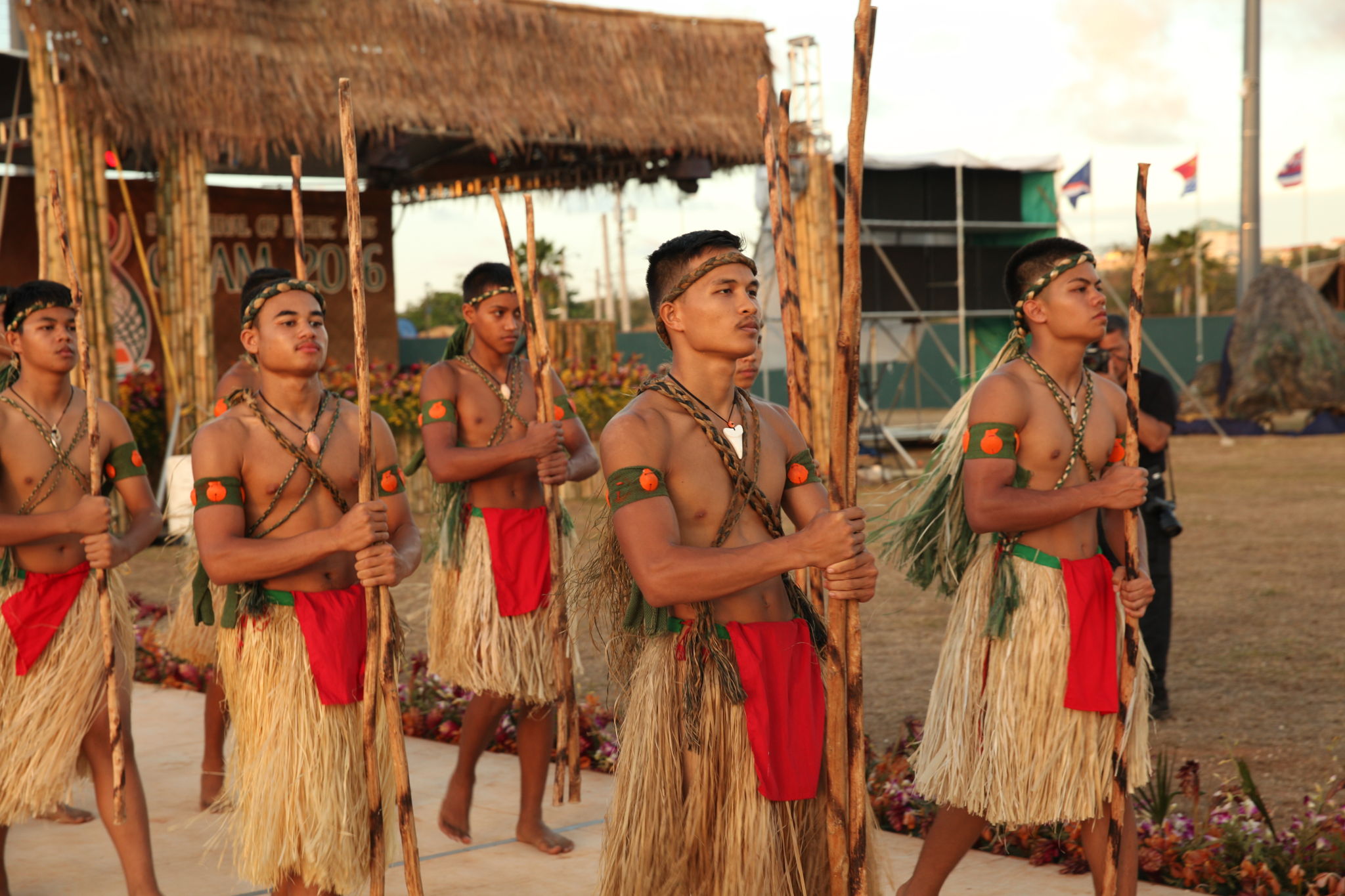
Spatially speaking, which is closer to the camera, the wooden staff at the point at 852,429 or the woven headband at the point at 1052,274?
the wooden staff at the point at 852,429

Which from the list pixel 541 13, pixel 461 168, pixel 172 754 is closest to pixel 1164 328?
pixel 461 168

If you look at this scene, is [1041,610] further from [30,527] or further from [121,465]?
[30,527]

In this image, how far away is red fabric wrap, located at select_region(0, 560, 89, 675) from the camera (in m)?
4.06

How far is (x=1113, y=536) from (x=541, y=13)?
990cm

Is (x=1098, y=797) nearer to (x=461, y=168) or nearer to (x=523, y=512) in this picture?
(x=523, y=512)

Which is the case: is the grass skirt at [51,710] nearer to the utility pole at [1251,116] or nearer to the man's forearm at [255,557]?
the man's forearm at [255,557]

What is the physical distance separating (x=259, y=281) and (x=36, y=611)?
125cm

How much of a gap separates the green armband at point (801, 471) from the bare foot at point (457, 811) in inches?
89.0

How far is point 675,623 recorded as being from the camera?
2.81m

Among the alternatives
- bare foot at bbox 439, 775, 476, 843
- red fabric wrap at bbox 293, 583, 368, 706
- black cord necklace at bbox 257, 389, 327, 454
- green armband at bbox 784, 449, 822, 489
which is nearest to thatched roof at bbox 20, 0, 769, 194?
bare foot at bbox 439, 775, 476, 843

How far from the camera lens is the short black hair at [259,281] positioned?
11.5 feet

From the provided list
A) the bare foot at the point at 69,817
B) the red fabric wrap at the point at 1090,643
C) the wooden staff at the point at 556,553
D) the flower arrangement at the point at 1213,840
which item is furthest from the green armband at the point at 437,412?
the red fabric wrap at the point at 1090,643

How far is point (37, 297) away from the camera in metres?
4.09

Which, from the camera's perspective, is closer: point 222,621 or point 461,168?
point 222,621
